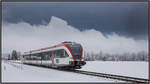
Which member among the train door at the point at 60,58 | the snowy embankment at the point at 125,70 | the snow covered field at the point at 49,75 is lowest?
the snowy embankment at the point at 125,70

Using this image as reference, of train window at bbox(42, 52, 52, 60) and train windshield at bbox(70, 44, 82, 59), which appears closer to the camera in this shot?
train windshield at bbox(70, 44, 82, 59)

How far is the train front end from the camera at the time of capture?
1698cm

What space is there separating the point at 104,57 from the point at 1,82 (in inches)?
2000

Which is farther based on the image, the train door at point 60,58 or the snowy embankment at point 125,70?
the train door at point 60,58

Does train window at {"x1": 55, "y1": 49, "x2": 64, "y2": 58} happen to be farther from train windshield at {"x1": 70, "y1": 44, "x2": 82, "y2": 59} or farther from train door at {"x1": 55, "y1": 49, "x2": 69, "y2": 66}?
train windshield at {"x1": 70, "y1": 44, "x2": 82, "y2": 59}

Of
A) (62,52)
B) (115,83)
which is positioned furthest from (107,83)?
(62,52)

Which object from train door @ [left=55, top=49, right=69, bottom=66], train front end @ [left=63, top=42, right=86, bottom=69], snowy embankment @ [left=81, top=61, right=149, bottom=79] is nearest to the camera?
train front end @ [left=63, top=42, right=86, bottom=69]

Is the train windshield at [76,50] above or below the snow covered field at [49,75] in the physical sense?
above

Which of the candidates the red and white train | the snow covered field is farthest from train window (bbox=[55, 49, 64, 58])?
the snow covered field

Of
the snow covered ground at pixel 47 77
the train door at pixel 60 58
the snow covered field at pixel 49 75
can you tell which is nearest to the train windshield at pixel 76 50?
the train door at pixel 60 58

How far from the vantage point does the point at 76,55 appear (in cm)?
1730

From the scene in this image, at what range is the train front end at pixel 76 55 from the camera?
669 inches

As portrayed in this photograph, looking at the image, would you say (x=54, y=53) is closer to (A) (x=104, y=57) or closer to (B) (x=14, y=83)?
(B) (x=14, y=83)

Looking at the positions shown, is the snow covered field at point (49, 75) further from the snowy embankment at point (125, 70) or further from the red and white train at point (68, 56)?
the red and white train at point (68, 56)
